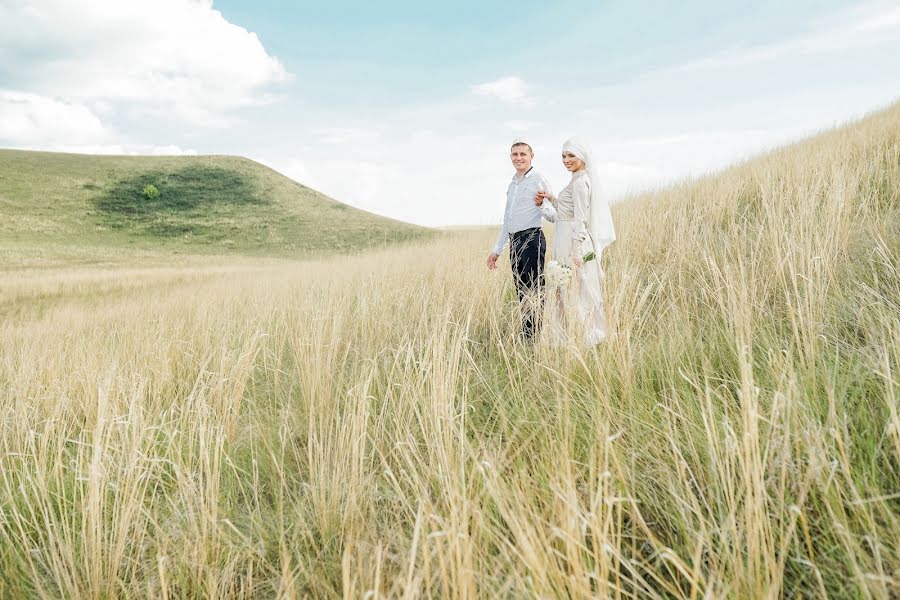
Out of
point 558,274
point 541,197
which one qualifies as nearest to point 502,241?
point 541,197

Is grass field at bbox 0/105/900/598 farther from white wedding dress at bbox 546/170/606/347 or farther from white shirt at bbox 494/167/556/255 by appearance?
white shirt at bbox 494/167/556/255

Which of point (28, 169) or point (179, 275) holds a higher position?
point (28, 169)

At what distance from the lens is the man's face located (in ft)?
15.4

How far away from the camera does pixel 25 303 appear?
1191 centimetres

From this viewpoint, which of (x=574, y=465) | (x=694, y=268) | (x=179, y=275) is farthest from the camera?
(x=179, y=275)

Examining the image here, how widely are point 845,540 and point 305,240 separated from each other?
3619cm

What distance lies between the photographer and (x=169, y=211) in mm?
39875

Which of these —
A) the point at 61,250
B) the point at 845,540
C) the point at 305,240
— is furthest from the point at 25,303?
the point at 305,240

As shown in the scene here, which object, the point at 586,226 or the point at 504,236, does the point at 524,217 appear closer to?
the point at 504,236

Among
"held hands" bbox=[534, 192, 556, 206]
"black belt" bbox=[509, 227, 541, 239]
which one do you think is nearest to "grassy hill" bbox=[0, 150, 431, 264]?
"black belt" bbox=[509, 227, 541, 239]

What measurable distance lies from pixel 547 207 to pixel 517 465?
10.6 ft

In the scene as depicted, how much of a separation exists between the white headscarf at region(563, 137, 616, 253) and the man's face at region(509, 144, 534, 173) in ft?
2.98

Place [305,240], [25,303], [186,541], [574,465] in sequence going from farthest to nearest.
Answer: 1. [305,240]
2. [25,303]
3. [574,465]
4. [186,541]

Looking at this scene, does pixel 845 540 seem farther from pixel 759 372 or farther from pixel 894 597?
pixel 759 372
